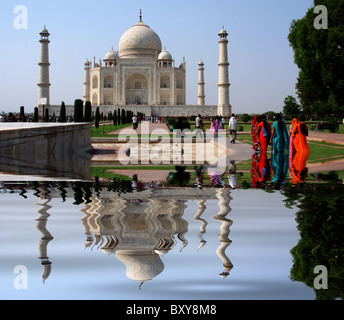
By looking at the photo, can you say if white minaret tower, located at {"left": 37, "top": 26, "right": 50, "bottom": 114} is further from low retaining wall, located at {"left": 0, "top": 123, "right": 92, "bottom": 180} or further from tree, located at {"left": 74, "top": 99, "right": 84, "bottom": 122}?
low retaining wall, located at {"left": 0, "top": 123, "right": 92, "bottom": 180}

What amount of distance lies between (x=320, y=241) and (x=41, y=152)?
18.5 ft


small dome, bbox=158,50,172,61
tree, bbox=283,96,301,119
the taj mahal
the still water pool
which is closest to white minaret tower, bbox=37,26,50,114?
the taj mahal

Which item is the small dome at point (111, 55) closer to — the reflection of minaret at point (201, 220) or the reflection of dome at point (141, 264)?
the reflection of minaret at point (201, 220)

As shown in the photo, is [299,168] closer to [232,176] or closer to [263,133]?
[232,176]

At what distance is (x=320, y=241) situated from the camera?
Answer: 2.61m

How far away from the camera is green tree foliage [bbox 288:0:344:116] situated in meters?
19.0

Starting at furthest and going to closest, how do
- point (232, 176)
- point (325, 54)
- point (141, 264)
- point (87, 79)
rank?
1. point (87, 79)
2. point (325, 54)
3. point (232, 176)
4. point (141, 264)

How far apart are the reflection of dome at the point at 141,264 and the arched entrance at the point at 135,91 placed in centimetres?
4807

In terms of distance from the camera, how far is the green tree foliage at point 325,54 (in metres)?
19.0

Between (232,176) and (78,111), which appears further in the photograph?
(78,111)

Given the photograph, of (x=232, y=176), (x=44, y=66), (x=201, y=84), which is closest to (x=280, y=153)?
(x=232, y=176)
